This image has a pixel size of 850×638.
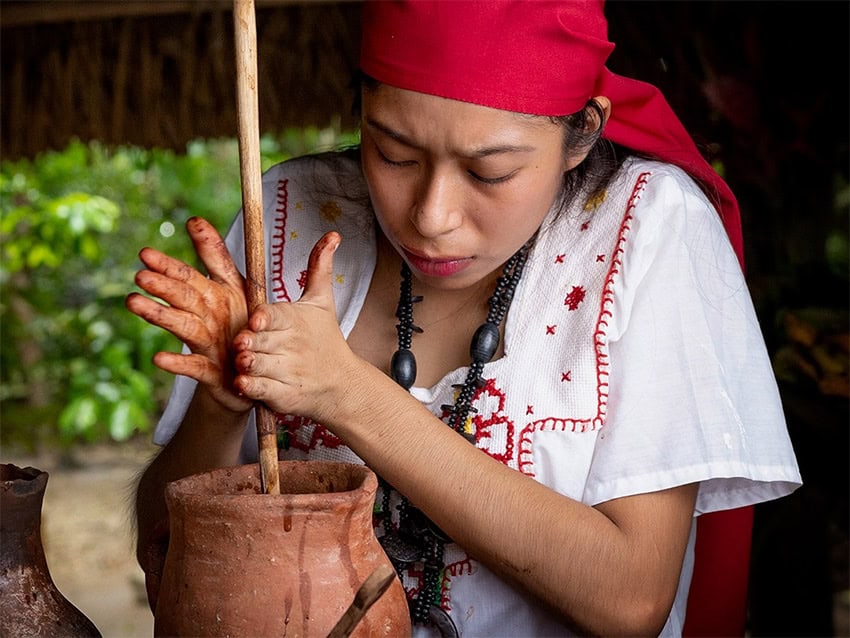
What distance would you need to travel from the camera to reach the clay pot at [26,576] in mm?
1100

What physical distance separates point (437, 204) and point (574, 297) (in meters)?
0.33

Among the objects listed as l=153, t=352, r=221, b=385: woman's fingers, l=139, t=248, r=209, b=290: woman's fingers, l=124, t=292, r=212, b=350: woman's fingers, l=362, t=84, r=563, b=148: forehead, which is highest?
l=362, t=84, r=563, b=148: forehead

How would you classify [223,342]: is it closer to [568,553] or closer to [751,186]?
[568,553]

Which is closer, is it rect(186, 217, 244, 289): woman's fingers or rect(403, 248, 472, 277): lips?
rect(186, 217, 244, 289): woman's fingers

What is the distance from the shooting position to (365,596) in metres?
0.92

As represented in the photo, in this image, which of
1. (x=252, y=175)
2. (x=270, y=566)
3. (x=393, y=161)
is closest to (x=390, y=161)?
(x=393, y=161)

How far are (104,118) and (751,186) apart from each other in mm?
2047

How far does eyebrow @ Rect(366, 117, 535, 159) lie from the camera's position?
1.39 meters

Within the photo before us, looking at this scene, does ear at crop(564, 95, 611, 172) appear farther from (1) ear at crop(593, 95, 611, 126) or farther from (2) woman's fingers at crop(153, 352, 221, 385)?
(2) woman's fingers at crop(153, 352, 221, 385)

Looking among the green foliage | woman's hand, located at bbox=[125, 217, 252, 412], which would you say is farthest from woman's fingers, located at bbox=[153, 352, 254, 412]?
the green foliage

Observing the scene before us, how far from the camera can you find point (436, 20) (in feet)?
4.61

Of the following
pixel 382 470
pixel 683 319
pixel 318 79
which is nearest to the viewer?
pixel 382 470

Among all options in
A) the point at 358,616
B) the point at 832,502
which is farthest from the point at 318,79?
the point at 358,616

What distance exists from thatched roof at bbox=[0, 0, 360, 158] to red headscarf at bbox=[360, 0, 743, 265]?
5.63 feet
